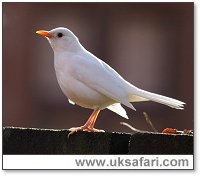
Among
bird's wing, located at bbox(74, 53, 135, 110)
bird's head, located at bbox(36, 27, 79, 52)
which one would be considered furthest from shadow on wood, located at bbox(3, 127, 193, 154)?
bird's head, located at bbox(36, 27, 79, 52)

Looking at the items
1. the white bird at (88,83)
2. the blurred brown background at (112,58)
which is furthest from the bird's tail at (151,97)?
the blurred brown background at (112,58)

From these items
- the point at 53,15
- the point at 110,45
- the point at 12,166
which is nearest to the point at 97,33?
the point at 110,45

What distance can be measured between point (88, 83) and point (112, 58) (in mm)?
2850

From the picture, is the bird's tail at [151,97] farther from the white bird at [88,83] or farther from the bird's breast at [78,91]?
the bird's breast at [78,91]

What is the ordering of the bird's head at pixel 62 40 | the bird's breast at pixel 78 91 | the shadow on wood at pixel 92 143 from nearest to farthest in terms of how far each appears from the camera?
the shadow on wood at pixel 92 143, the bird's breast at pixel 78 91, the bird's head at pixel 62 40

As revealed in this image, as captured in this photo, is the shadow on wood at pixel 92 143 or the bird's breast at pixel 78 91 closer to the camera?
the shadow on wood at pixel 92 143

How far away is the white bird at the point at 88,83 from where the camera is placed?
135 inches

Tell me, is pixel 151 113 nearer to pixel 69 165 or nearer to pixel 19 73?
pixel 19 73

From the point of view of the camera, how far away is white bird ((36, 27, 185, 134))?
3.43 m

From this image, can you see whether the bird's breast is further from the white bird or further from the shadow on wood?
the shadow on wood

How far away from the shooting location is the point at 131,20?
20.5 feet

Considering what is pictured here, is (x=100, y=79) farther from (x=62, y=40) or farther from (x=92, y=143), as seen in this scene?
(x=92, y=143)

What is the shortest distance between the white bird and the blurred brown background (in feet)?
7.62

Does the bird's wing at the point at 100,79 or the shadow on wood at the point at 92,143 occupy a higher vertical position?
the bird's wing at the point at 100,79
